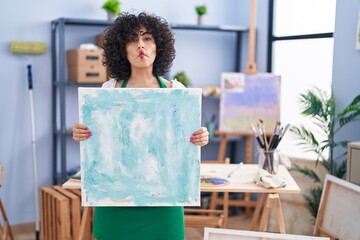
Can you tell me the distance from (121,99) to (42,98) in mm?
2271

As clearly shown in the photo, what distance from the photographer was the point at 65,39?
393 cm

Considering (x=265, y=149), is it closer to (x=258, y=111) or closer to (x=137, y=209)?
Result: (x=137, y=209)

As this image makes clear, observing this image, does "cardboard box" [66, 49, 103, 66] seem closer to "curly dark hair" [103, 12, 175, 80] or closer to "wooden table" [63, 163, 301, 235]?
"wooden table" [63, 163, 301, 235]

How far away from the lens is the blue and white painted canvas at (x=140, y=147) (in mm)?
1774

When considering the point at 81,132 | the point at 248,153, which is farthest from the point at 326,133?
the point at 81,132

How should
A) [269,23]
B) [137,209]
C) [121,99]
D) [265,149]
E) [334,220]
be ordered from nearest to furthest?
[121,99] < [137,209] < [265,149] < [334,220] < [269,23]

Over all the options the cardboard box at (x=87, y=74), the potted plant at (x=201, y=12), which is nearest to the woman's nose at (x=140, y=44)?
the cardboard box at (x=87, y=74)

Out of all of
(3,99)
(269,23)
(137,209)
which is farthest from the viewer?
(269,23)

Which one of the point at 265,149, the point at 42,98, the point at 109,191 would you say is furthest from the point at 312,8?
the point at 109,191

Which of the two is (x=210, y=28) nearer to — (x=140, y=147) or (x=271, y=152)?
(x=271, y=152)

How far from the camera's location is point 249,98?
3.93m

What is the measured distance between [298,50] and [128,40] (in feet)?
8.25

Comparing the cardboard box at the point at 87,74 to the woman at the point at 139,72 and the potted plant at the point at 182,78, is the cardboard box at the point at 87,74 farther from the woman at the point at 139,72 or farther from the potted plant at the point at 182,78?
the woman at the point at 139,72

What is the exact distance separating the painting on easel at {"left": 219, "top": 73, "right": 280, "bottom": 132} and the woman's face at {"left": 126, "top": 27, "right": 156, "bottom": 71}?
2.02 metres
